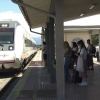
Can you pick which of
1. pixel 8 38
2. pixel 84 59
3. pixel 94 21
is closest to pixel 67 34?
pixel 94 21

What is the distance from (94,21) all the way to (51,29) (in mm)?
6645

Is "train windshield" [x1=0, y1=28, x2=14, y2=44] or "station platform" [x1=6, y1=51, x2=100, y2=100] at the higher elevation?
"train windshield" [x1=0, y1=28, x2=14, y2=44]

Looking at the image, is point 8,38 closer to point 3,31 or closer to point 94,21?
point 3,31

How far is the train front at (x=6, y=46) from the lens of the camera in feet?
39.9

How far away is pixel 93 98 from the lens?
6.88 metres

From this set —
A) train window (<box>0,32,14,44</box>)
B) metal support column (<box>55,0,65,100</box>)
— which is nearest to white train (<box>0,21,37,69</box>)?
train window (<box>0,32,14,44</box>)

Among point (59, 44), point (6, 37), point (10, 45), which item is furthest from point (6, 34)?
point (59, 44)

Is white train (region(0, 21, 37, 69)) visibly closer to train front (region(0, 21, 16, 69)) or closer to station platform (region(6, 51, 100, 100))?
train front (region(0, 21, 16, 69))

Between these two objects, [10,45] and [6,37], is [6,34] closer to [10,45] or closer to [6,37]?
[6,37]

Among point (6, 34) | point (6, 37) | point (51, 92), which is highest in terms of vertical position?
point (6, 34)

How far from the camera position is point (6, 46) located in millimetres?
12758

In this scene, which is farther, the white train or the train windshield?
the train windshield

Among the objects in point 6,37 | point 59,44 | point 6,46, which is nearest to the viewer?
point 59,44

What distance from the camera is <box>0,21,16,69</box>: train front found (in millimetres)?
12164
